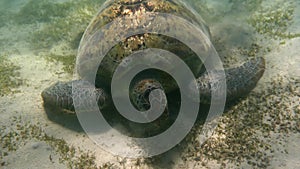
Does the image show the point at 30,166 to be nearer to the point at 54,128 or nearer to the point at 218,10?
the point at 54,128

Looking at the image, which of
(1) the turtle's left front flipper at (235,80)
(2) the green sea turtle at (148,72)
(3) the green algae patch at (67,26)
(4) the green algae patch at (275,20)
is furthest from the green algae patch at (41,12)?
(1) the turtle's left front flipper at (235,80)

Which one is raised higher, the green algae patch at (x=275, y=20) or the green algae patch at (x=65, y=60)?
the green algae patch at (x=65, y=60)

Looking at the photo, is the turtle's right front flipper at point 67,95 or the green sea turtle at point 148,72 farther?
the turtle's right front flipper at point 67,95

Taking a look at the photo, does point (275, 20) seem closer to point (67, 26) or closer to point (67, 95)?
point (67, 95)

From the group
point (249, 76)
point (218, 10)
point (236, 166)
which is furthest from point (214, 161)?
point (218, 10)

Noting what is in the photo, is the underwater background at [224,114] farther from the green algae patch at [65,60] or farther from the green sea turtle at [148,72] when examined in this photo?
the green sea turtle at [148,72]

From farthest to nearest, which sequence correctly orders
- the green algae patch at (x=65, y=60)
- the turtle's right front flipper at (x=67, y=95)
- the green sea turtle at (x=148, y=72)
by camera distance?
the green algae patch at (x=65, y=60) → the turtle's right front flipper at (x=67, y=95) → the green sea turtle at (x=148, y=72)

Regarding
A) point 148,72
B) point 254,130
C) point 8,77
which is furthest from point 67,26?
point 254,130
